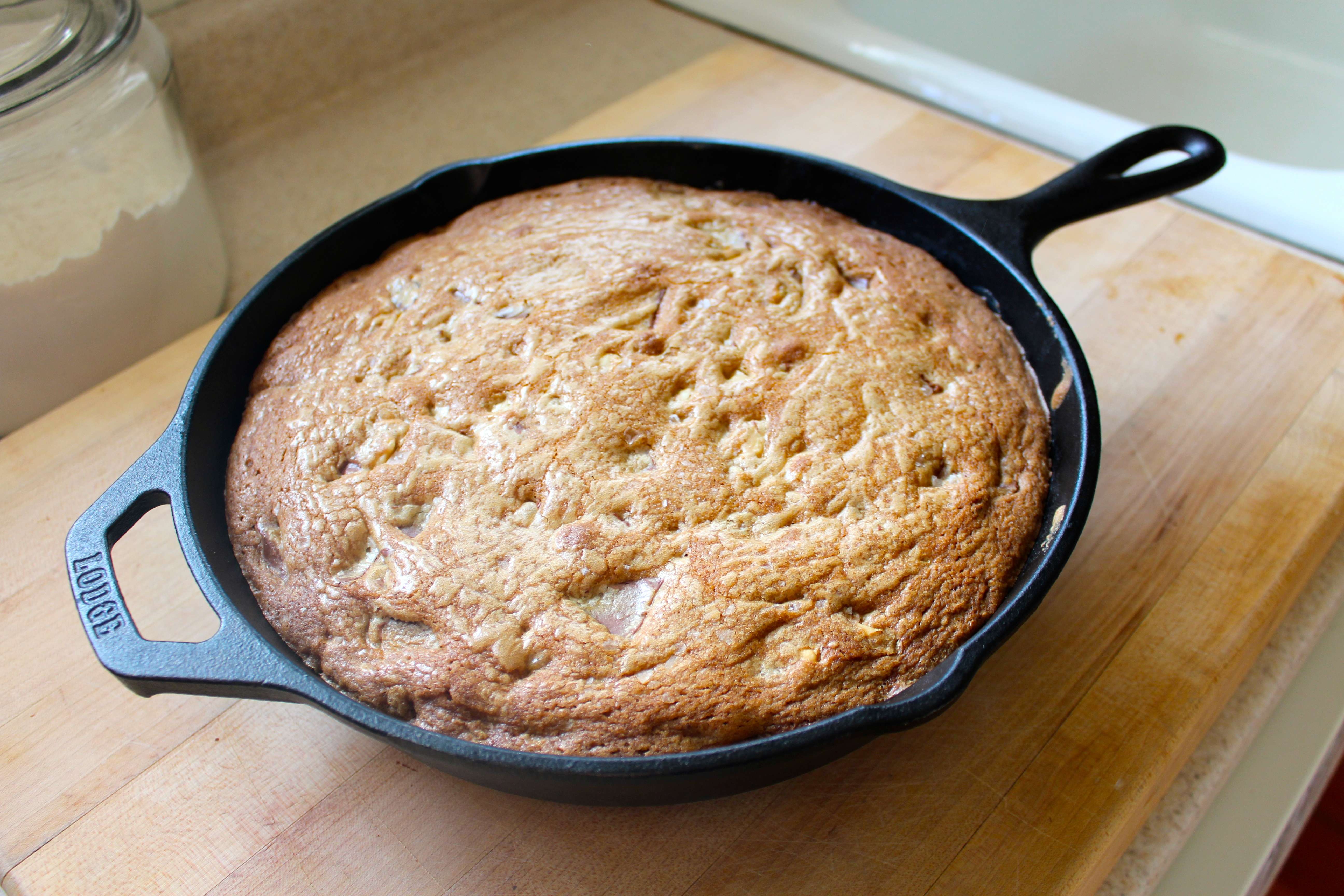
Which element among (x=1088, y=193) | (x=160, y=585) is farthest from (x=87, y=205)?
(x=1088, y=193)

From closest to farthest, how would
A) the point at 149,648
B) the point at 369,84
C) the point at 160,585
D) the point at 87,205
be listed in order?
the point at 149,648 < the point at 160,585 < the point at 87,205 < the point at 369,84

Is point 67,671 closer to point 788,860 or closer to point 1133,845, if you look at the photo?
point 788,860

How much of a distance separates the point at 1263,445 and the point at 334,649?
1.00 metres

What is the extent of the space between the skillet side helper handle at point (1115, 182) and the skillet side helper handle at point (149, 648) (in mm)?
826

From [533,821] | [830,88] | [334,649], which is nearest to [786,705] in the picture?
[533,821]

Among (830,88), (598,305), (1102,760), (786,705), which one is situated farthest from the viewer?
(830,88)

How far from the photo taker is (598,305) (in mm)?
937

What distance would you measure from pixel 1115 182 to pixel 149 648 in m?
1.00

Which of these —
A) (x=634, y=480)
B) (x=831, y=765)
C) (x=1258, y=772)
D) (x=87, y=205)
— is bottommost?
(x=1258, y=772)

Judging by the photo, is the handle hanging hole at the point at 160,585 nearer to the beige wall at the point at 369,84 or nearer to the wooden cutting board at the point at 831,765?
the wooden cutting board at the point at 831,765

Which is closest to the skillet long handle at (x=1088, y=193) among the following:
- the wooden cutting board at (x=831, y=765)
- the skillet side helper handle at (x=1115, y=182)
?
the skillet side helper handle at (x=1115, y=182)

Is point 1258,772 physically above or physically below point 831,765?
below

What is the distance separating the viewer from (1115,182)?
1003 mm

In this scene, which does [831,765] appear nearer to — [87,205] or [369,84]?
[87,205]
